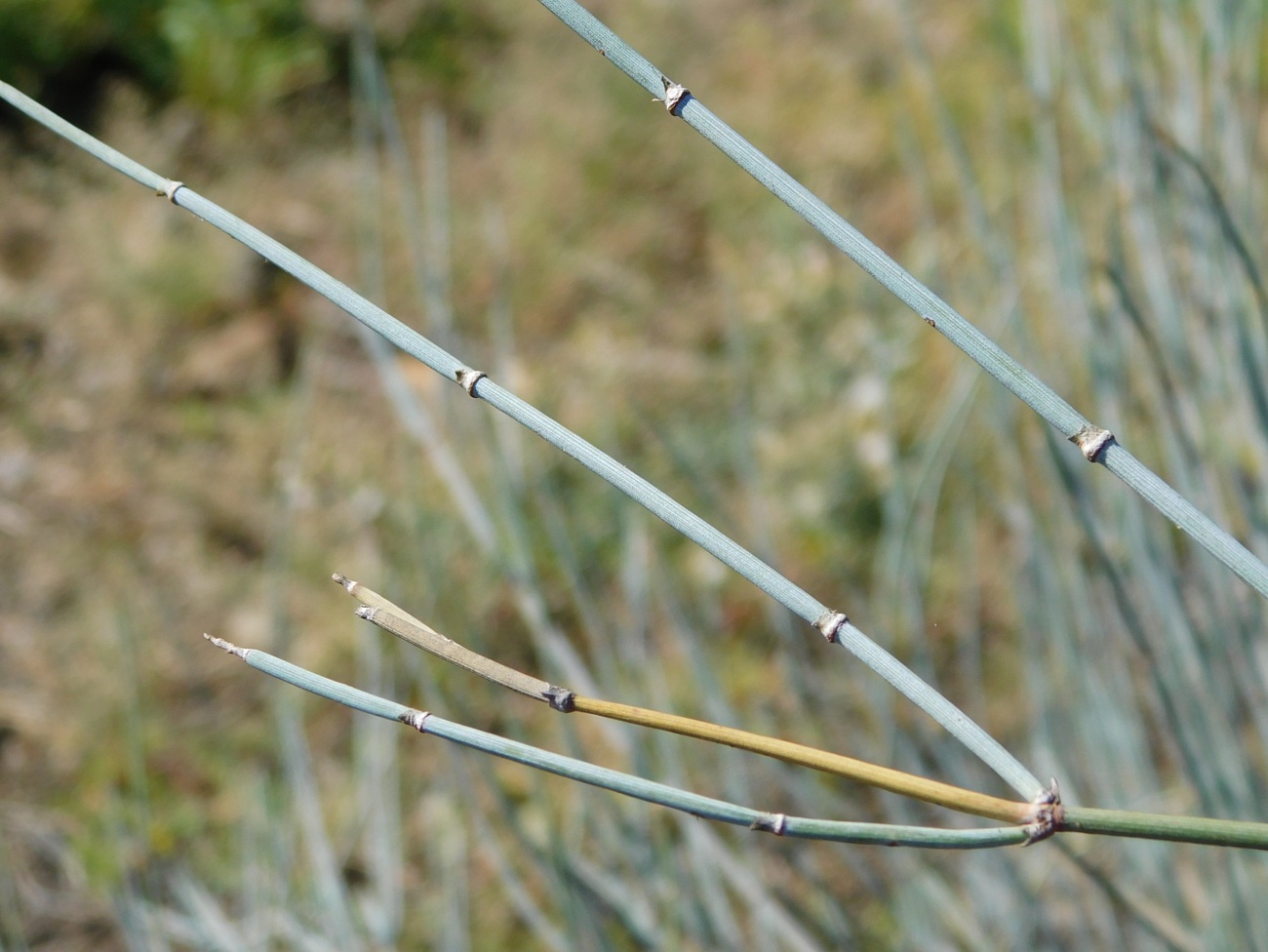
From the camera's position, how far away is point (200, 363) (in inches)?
75.5

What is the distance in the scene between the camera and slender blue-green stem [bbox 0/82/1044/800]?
0.91 feet

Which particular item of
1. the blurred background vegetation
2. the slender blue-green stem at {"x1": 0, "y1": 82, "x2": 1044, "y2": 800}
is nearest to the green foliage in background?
the blurred background vegetation

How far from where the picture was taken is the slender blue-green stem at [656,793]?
0.85ft

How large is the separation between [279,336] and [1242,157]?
1529 mm

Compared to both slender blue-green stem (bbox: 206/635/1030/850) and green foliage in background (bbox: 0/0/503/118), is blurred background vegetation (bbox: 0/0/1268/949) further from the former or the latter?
slender blue-green stem (bbox: 206/635/1030/850)

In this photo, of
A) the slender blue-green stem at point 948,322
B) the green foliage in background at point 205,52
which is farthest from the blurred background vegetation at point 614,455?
the slender blue-green stem at point 948,322

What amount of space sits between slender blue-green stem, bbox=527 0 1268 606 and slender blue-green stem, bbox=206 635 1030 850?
85 millimetres

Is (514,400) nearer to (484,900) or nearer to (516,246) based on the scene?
(484,900)

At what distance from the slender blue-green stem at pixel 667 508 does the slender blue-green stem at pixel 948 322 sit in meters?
0.07

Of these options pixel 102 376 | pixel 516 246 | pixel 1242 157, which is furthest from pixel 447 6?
pixel 1242 157

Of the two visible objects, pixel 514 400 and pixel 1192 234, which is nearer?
pixel 514 400

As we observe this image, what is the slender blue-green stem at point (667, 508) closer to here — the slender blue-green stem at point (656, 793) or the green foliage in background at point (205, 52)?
the slender blue-green stem at point (656, 793)

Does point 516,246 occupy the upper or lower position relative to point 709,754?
upper

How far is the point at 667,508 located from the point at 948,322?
83mm
